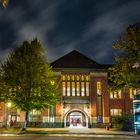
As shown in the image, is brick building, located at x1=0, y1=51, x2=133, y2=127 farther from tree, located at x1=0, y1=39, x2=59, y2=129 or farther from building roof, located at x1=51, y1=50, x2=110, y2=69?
tree, located at x1=0, y1=39, x2=59, y2=129

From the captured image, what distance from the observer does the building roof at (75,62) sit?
56.9 metres

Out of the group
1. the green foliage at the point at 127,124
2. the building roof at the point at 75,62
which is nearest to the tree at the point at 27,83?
the green foliage at the point at 127,124

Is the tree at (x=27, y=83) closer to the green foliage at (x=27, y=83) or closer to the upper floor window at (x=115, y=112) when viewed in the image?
the green foliage at (x=27, y=83)

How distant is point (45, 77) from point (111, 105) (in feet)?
67.5

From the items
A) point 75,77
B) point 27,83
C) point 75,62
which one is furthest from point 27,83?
point 75,62

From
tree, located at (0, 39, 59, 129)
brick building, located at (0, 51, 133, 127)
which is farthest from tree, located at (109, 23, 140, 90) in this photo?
brick building, located at (0, 51, 133, 127)

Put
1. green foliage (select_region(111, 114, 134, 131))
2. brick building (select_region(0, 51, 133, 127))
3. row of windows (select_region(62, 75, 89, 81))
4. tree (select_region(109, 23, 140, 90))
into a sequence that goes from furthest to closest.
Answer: row of windows (select_region(62, 75, 89, 81)) < brick building (select_region(0, 51, 133, 127)) < green foliage (select_region(111, 114, 134, 131)) < tree (select_region(109, 23, 140, 90))

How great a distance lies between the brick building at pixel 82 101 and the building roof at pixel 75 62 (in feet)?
0.68

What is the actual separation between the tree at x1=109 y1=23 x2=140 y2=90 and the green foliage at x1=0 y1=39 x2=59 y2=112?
14220 mm

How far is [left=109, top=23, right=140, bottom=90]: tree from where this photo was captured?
27219 mm

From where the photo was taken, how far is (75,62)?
5825 centimetres

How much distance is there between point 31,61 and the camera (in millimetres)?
40375

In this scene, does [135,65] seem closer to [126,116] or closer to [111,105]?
[126,116]

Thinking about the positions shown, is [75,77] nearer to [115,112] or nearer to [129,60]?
[115,112]
